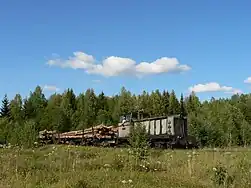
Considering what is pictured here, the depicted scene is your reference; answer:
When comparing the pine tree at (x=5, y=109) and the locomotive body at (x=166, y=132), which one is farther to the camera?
the pine tree at (x=5, y=109)

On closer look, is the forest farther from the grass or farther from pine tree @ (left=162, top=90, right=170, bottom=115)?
the grass

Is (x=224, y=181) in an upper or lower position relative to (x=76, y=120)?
lower

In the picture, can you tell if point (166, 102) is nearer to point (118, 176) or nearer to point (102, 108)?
point (102, 108)

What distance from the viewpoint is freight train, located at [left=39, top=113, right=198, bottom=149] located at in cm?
3400

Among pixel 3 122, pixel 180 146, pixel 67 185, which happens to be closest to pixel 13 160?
pixel 67 185

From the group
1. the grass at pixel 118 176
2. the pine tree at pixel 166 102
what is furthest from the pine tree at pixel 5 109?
the grass at pixel 118 176

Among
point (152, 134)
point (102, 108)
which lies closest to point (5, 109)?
point (102, 108)

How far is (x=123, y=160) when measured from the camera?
1419 centimetres

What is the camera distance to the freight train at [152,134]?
112 ft

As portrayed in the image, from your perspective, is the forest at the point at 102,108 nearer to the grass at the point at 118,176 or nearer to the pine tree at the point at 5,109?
the pine tree at the point at 5,109

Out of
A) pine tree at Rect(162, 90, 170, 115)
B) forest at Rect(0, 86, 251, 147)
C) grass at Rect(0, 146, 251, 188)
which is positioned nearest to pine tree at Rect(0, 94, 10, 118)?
forest at Rect(0, 86, 251, 147)

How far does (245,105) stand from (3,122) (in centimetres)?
5490

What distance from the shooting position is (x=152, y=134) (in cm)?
3772

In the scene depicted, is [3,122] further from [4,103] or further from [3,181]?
[3,181]
